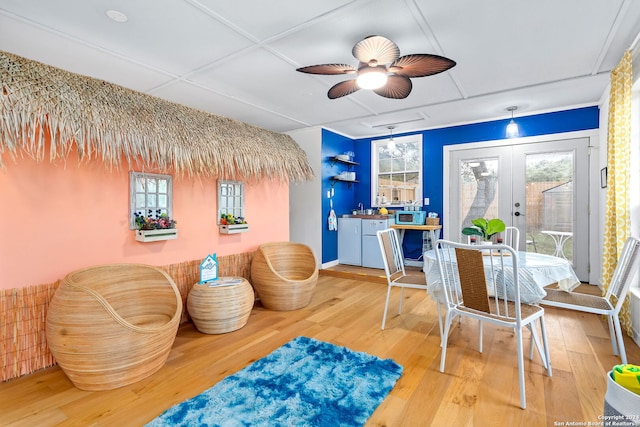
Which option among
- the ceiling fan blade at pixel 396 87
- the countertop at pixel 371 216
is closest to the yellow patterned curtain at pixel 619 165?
the ceiling fan blade at pixel 396 87

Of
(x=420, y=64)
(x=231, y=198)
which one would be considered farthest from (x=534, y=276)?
(x=231, y=198)

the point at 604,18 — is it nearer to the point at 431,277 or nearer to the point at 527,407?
the point at 431,277

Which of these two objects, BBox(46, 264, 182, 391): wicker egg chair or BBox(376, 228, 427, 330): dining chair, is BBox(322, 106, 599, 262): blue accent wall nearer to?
BBox(376, 228, 427, 330): dining chair

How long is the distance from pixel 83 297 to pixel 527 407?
9.14 ft

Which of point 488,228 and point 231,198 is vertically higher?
point 231,198

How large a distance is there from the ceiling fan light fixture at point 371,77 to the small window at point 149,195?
6.76 ft

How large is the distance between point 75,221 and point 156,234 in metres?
0.59

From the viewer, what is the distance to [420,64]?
7.61 feet

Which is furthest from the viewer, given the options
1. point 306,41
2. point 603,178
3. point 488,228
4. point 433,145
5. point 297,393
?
point 433,145

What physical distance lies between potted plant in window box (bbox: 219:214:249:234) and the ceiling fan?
75.3 inches

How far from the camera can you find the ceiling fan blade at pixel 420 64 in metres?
2.20

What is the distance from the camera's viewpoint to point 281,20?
225cm

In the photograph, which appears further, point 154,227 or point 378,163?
point 378,163

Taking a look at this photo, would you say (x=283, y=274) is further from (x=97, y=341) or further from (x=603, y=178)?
(x=603, y=178)
